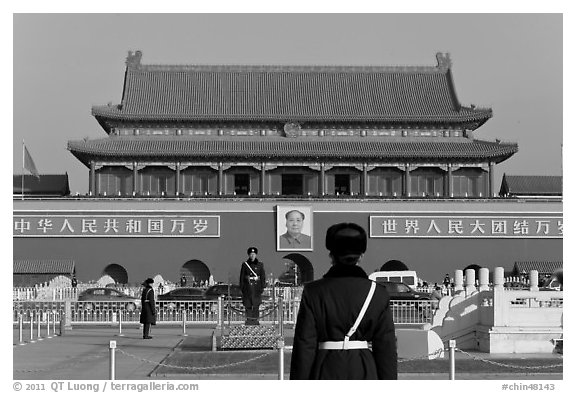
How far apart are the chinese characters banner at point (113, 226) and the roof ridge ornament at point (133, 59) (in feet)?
29.7

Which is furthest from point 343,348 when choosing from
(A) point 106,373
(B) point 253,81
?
(B) point 253,81

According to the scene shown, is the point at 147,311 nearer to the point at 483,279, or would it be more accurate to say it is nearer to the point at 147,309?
the point at 147,309

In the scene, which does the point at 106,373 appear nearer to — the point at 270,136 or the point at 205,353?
the point at 205,353

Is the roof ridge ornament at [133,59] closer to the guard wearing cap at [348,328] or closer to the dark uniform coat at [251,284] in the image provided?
the dark uniform coat at [251,284]

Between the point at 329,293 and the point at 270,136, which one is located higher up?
the point at 270,136

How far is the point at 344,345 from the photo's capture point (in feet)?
22.5

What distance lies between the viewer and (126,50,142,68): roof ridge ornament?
50.0 meters

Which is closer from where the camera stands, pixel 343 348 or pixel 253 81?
pixel 343 348

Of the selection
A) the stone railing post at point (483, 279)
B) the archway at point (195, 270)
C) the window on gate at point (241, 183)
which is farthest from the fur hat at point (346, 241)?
the window on gate at point (241, 183)

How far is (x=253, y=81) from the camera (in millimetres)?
49938

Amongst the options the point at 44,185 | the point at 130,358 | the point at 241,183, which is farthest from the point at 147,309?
the point at 44,185

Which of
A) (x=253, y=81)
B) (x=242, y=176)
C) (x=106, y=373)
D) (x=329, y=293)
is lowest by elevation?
(x=106, y=373)

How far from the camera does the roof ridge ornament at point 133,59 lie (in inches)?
1969

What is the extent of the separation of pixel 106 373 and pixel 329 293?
834 centimetres
